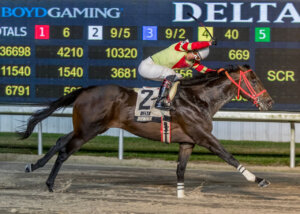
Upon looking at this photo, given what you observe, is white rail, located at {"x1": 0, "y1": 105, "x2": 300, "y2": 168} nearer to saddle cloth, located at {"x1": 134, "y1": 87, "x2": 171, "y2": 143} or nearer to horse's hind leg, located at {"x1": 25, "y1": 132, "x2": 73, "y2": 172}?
horse's hind leg, located at {"x1": 25, "y1": 132, "x2": 73, "y2": 172}

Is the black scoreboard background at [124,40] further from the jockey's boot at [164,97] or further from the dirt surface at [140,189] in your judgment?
the jockey's boot at [164,97]

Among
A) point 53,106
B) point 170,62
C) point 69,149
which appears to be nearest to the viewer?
point 69,149

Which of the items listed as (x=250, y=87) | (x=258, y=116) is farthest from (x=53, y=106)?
(x=258, y=116)

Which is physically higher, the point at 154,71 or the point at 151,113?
the point at 154,71

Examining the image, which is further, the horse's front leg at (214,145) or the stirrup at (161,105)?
the stirrup at (161,105)

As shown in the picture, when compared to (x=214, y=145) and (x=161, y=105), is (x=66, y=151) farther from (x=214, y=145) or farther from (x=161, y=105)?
(x=214, y=145)

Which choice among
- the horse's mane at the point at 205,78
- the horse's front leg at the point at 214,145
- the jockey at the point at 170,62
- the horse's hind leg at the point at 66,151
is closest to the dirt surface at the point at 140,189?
the horse's hind leg at the point at 66,151

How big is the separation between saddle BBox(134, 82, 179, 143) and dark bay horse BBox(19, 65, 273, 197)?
0.05 meters

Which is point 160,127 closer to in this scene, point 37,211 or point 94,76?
point 37,211

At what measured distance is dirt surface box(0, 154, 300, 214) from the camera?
5711 millimetres

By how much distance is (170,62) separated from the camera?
6.71m

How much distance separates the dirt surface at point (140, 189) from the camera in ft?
18.7

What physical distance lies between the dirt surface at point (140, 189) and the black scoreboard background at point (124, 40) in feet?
4.02

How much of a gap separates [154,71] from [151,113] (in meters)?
0.47
